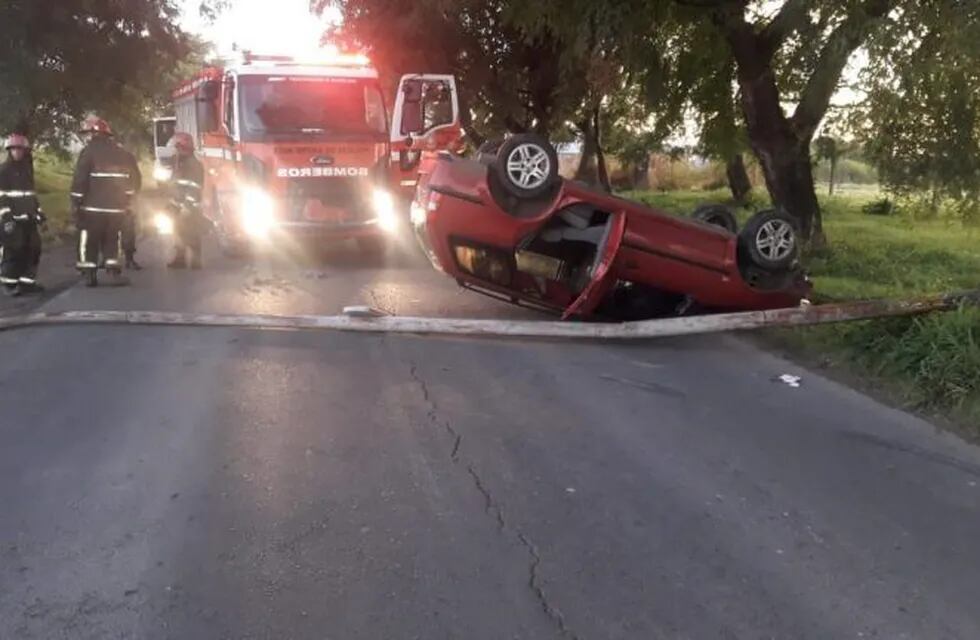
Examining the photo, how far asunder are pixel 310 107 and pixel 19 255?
4344 mm

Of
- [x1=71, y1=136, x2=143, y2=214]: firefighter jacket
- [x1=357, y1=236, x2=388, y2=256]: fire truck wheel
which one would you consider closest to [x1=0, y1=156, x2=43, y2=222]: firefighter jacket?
[x1=71, y1=136, x2=143, y2=214]: firefighter jacket

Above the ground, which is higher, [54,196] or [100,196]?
[100,196]

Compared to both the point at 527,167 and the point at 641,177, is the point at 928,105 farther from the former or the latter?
the point at 641,177

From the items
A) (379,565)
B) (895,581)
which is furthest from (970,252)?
(379,565)

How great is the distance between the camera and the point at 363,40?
23953 millimetres

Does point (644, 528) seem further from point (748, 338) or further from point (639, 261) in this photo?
point (748, 338)

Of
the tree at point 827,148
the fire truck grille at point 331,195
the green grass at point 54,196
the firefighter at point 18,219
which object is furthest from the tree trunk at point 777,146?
the green grass at point 54,196

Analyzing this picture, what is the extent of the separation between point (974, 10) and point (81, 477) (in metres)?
6.89

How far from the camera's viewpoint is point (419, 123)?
1655 cm

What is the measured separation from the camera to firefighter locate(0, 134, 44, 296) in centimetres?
1095

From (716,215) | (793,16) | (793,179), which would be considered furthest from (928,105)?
(793,179)

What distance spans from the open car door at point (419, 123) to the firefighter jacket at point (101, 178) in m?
4.64

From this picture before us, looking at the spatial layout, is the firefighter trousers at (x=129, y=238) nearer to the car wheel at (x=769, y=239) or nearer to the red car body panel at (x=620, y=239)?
the red car body panel at (x=620, y=239)

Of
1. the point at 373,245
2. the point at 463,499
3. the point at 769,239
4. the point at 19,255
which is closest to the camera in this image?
the point at 463,499
